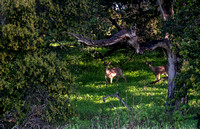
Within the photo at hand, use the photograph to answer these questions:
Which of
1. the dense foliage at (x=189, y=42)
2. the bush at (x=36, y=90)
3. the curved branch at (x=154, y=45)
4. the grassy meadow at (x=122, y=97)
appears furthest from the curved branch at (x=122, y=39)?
the grassy meadow at (x=122, y=97)

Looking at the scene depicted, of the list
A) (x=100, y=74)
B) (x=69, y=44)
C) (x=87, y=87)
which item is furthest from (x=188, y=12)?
(x=100, y=74)

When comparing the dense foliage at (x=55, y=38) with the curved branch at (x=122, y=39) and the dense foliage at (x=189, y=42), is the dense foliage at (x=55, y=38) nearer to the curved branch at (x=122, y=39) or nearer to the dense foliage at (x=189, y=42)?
the dense foliage at (x=189, y=42)

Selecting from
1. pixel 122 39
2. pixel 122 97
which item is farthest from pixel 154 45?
pixel 122 97

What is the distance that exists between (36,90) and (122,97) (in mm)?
8002

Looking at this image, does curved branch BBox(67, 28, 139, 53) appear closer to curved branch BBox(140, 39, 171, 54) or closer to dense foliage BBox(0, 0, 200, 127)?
curved branch BBox(140, 39, 171, 54)

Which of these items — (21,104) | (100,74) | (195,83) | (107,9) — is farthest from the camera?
(100,74)

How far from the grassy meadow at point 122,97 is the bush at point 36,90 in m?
0.79

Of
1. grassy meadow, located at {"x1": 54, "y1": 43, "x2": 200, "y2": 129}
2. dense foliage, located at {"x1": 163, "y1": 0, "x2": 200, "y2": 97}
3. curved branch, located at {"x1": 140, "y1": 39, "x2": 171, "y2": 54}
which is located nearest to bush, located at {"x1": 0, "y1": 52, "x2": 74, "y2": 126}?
grassy meadow, located at {"x1": 54, "y1": 43, "x2": 200, "y2": 129}

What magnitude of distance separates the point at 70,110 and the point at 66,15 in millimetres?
5745

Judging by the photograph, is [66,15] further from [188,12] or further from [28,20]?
[188,12]

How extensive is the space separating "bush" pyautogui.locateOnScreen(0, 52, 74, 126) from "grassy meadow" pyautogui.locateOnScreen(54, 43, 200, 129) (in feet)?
2.58

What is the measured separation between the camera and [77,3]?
50.6 feet

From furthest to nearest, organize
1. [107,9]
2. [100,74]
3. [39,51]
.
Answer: [100,74] < [107,9] < [39,51]

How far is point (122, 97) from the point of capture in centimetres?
1802
